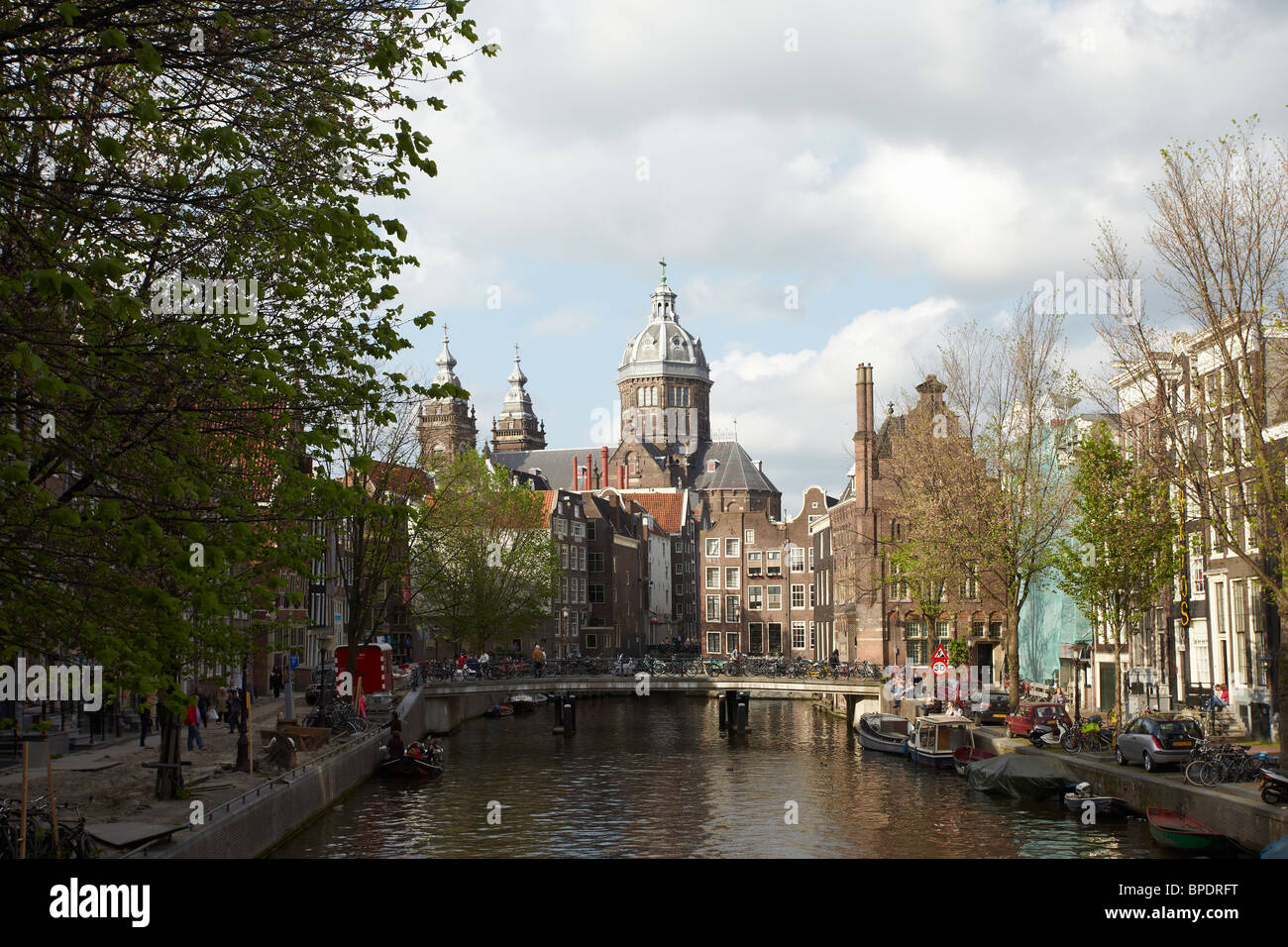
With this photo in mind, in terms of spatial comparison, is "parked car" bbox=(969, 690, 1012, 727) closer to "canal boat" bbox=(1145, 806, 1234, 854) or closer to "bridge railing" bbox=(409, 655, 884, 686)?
"bridge railing" bbox=(409, 655, 884, 686)

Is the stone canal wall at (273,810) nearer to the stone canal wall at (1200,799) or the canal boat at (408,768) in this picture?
the canal boat at (408,768)

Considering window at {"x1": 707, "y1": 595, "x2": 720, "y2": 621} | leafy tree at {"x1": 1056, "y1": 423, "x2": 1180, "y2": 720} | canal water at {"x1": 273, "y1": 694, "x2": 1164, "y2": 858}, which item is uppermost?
leafy tree at {"x1": 1056, "y1": 423, "x2": 1180, "y2": 720}

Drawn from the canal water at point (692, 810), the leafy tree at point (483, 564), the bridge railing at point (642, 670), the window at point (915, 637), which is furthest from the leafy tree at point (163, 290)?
the window at point (915, 637)

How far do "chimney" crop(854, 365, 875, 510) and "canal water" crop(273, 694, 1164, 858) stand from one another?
25.9 m

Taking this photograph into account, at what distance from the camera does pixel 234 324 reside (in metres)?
17.2

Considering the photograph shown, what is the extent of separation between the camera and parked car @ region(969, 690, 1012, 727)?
52844mm

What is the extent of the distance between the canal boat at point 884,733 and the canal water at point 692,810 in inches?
23.3

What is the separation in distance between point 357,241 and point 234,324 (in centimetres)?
266

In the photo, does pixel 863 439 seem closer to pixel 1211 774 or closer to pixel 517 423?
pixel 1211 774

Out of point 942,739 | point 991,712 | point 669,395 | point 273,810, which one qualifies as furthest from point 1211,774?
point 669,395

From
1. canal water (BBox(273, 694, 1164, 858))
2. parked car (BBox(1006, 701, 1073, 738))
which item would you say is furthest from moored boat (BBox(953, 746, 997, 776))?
parked car (BBox(1006, 701, 1073, 738))

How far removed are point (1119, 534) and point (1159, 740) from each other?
11.2m

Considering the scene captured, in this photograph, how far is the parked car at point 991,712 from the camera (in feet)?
173
